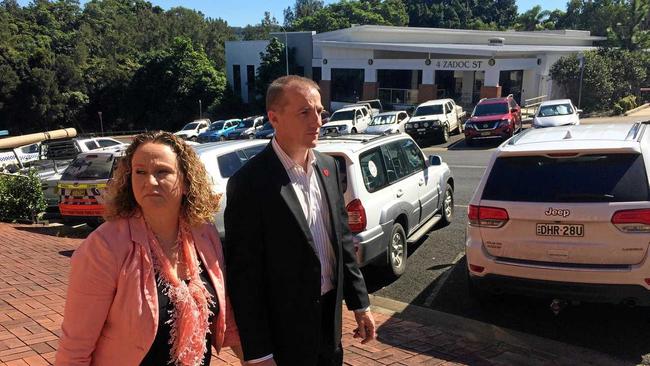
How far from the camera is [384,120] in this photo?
24.4 m

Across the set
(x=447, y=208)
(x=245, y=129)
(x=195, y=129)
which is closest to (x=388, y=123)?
(x=245, y=129)

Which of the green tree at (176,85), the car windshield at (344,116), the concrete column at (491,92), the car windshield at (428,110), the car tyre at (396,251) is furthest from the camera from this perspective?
the green tree at (176,85)

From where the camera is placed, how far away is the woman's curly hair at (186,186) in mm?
2146

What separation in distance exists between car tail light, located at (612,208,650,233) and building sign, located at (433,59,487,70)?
29453mm

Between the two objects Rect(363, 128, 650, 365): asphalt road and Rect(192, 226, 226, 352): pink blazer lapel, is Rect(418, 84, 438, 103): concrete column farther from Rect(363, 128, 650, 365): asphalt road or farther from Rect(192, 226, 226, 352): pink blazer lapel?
Rect(192, 226, 226, 352): pink blazer lapel

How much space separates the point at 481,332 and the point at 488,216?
1.02 m

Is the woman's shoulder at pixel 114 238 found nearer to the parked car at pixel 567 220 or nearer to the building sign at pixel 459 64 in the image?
the parked car at pixel 567 220

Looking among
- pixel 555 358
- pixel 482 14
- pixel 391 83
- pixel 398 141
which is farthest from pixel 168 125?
pixel 482 14

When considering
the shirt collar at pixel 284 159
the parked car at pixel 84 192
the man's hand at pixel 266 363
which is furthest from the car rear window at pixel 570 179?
the parked car at pixel 84 192

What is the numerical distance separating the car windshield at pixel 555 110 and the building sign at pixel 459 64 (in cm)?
1134

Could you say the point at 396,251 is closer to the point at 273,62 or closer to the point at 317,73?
the point at 317,73

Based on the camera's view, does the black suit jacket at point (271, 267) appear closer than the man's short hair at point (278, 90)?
Yes

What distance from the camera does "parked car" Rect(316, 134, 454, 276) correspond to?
5.71 metres

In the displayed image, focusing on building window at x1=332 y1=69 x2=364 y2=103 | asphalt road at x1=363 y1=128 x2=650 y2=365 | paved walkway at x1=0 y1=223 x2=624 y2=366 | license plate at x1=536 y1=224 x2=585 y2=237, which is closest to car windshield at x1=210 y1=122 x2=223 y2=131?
building window at x1=332 y1=69 x2=364 y2=103
